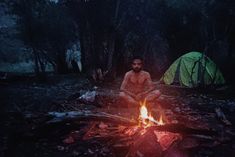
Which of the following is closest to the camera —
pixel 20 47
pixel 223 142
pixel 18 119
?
pixel 223 142

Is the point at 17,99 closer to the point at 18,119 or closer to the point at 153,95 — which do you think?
the point at 18,119

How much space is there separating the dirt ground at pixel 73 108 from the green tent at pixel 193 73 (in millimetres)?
1014

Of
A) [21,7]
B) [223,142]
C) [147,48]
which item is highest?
[21,7]

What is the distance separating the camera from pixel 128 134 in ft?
23.7

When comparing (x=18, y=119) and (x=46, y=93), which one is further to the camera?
Answer: (x=46, y=93)

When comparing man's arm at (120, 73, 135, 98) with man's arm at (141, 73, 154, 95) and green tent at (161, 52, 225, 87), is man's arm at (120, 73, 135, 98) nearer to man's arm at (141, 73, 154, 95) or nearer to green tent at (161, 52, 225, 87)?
man's arm at (141, 73, 154, 95)

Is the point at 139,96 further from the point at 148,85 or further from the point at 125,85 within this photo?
the point at 125,85

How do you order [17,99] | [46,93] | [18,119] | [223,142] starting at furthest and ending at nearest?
[46,93], [17,99], [18,119], [223,142]

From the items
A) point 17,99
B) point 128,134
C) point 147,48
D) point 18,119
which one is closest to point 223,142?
point 128,134

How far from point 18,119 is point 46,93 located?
5.13 m

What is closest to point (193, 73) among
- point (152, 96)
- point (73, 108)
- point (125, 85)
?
point (152, 96)

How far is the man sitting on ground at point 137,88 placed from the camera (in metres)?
10.1

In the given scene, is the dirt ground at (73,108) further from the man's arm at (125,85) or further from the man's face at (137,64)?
the man's face at (137,64)

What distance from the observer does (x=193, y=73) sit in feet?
51.6
